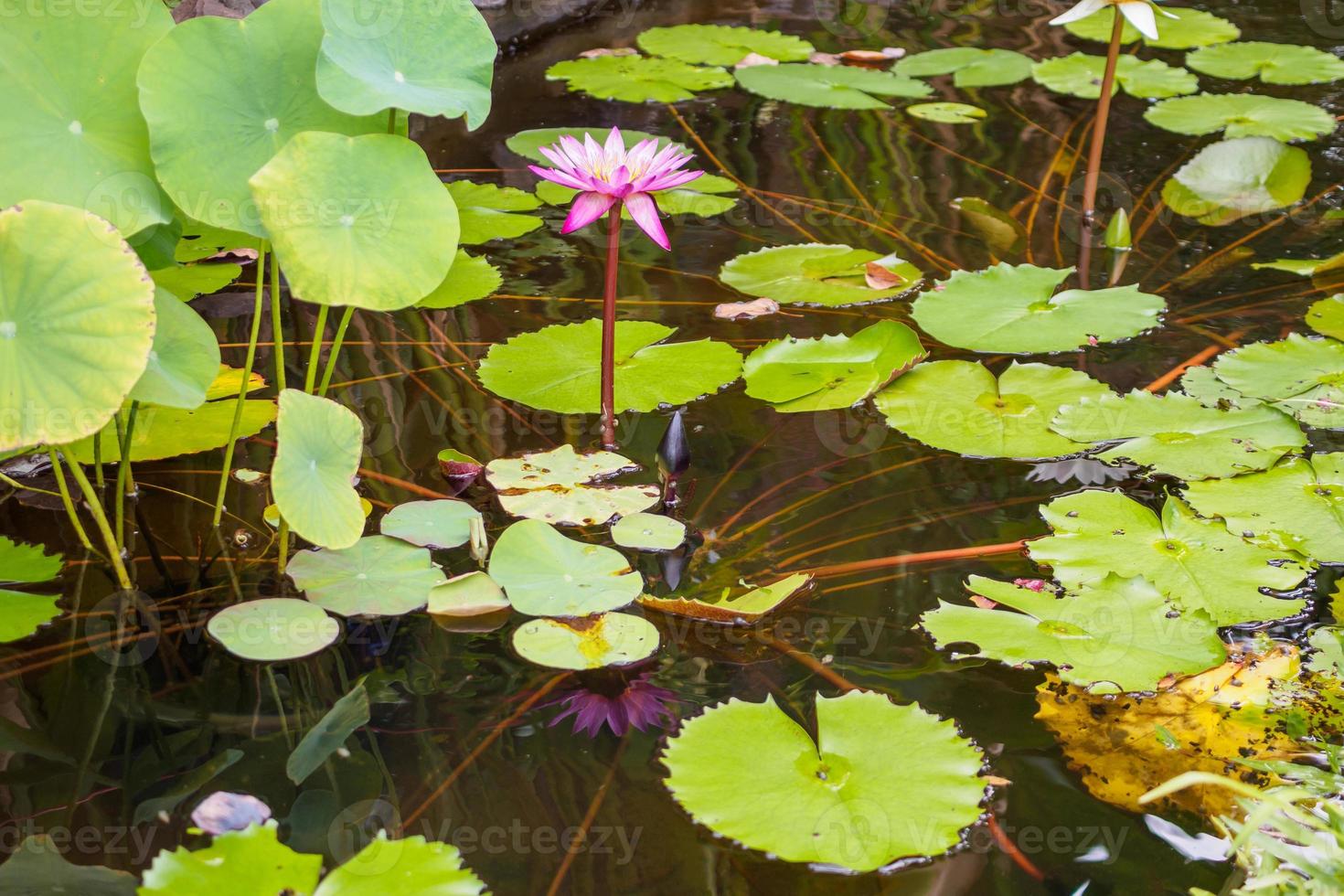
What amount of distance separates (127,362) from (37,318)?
11 cm

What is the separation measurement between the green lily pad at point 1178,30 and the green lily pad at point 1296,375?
1871 millimetres

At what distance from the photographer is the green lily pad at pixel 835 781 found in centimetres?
109

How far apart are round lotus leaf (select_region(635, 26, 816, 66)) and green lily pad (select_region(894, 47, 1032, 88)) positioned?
1.16ft

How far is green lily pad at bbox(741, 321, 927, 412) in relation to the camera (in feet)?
6.09

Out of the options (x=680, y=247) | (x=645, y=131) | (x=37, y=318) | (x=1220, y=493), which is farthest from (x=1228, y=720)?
(x=645, y=131)

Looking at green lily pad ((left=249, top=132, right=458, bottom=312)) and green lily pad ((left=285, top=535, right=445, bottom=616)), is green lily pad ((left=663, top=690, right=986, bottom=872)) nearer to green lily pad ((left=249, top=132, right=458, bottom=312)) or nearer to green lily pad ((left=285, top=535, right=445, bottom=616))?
green lily pad ((left=285, top=535, right=445, bottom=616))

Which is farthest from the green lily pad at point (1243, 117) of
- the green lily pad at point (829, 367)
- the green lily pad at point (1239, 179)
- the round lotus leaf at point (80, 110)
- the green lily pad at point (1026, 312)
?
the round lotus leaf at point (80, 110)

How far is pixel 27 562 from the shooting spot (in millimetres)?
1487

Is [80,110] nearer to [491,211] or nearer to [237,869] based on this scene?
[237,869]

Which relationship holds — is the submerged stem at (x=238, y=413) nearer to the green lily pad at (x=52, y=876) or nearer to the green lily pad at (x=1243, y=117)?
the green lily pad at (x=52, y=876)

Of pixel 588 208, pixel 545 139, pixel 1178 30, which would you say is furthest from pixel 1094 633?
pixel 1178 30

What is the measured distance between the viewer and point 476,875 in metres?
1.08

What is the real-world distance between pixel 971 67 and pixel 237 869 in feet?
10.5

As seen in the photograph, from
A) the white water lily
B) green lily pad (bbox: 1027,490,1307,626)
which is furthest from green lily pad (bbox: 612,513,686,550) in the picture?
the white water lily
